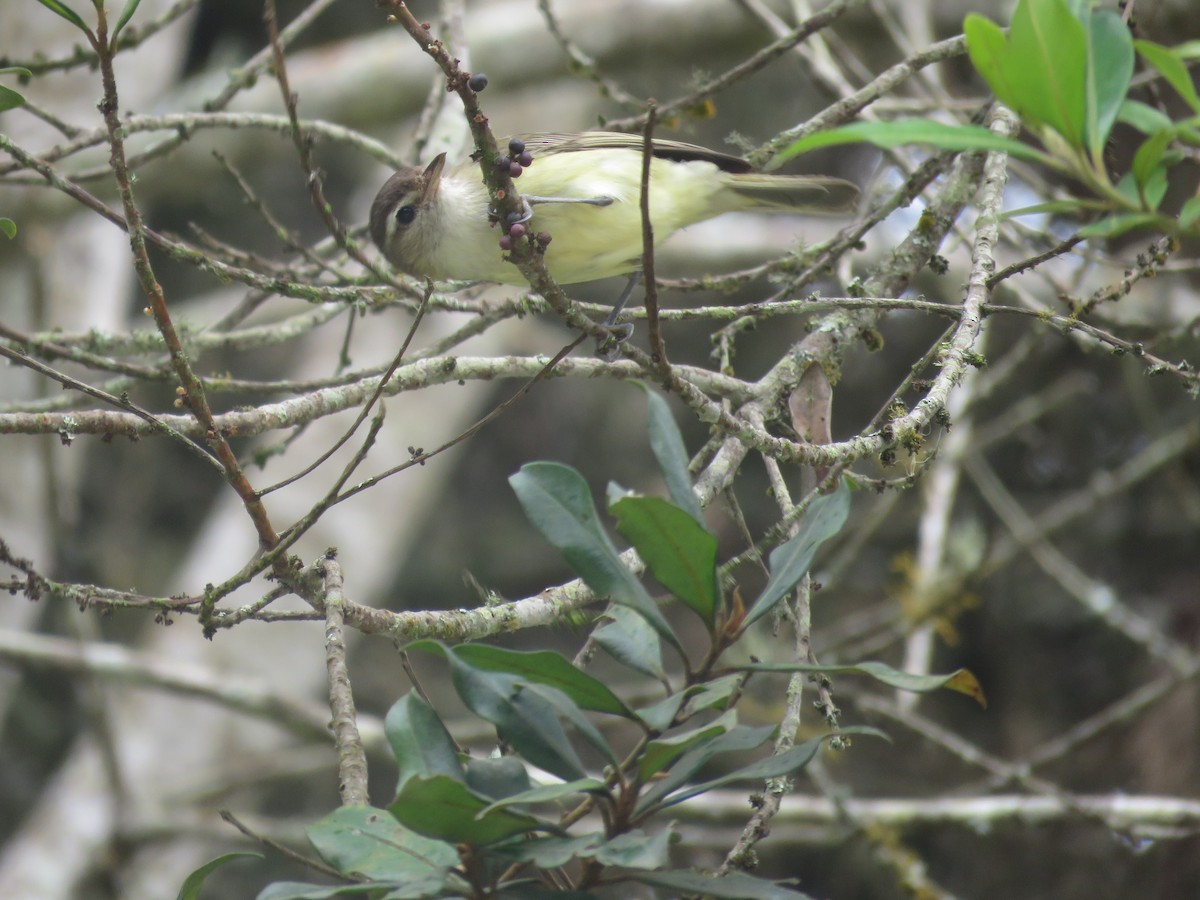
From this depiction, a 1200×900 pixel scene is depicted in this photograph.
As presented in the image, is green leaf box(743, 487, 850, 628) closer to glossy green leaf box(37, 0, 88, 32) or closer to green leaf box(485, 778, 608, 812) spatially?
green leaf box(485, 778, 608, 812)

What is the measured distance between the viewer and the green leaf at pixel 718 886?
1520 mm

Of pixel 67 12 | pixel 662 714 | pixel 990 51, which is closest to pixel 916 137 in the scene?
pixel 990 51

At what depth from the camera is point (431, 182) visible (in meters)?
3.64

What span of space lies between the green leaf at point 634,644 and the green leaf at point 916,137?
77 centimetres

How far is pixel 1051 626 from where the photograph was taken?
21.8 ft

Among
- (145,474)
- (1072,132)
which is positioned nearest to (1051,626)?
(1072,132)

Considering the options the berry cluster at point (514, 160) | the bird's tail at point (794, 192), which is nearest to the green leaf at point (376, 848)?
the berry cluster at point (514, 160)

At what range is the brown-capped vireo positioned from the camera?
Result: 11.8ft

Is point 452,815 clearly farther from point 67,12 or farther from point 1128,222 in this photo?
point 67,12

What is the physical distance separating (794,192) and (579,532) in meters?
2.72

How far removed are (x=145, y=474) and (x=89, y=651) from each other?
4.96m

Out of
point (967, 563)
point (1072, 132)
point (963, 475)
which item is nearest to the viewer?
point (1072, 132)

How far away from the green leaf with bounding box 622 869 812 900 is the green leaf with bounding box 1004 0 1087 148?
3.49 ft

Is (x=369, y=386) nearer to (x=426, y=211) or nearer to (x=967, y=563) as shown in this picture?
(x=426, y=211)
